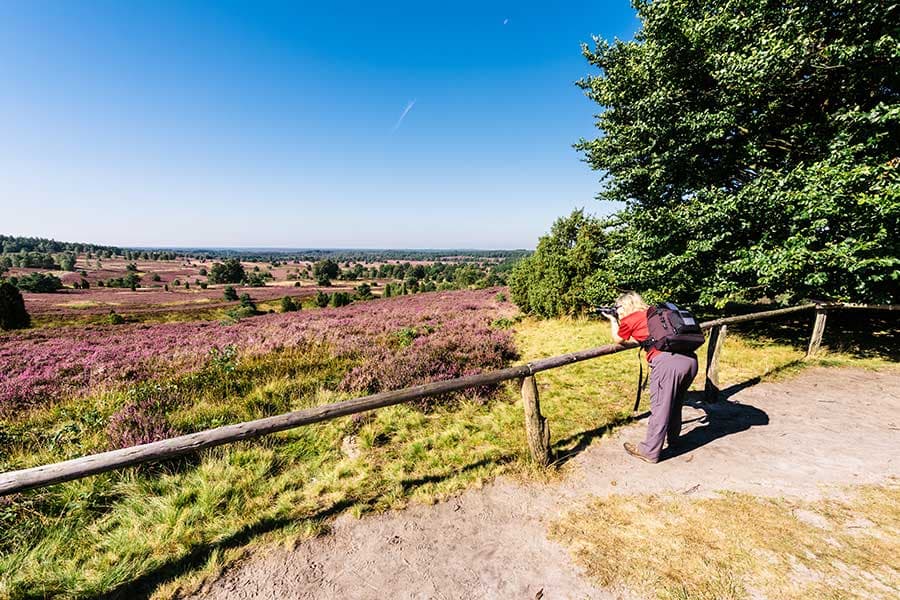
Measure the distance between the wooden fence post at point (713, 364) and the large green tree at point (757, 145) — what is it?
2.14 m

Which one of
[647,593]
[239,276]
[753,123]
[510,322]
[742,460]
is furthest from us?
[239,276]

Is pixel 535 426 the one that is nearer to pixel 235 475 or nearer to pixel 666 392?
pixel 666 392

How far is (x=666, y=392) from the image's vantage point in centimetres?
399

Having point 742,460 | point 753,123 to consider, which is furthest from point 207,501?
point 753,123

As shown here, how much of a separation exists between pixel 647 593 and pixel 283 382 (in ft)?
21.9

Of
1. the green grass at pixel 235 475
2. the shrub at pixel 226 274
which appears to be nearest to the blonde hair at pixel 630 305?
the green grass at pixel 235 475

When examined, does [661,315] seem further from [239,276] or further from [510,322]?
[239,276]

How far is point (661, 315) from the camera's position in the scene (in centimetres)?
395

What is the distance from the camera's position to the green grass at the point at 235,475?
9.62 feet

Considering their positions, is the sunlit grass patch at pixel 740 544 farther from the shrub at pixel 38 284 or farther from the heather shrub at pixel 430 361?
the shrub at pixel 38 284

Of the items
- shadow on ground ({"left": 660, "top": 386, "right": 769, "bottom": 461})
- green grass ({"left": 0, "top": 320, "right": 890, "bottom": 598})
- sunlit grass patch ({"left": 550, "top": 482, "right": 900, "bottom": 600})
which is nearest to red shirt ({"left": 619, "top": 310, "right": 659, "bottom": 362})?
shadow on ground ({"left": 660, "top": 386, "right": 769, "bottom": 461})

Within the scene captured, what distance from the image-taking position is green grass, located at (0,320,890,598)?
2.93m

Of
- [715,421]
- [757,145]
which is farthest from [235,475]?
[757,145]

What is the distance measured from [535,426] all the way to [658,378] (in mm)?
1613
